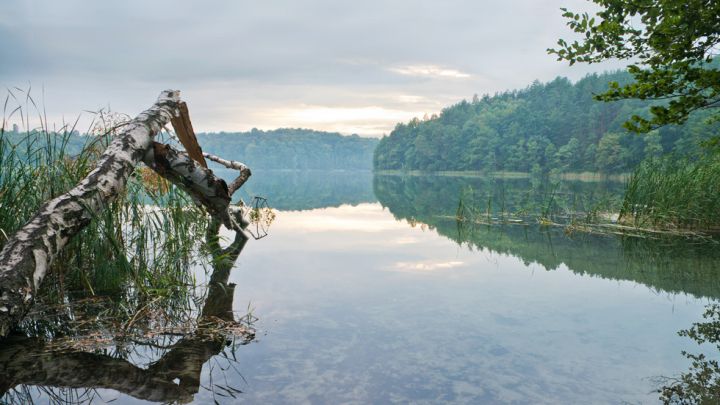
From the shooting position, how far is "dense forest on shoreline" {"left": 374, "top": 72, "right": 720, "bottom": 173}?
6262cm

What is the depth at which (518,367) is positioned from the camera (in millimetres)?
3861

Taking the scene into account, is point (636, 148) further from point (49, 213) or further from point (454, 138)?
point (49, 213)

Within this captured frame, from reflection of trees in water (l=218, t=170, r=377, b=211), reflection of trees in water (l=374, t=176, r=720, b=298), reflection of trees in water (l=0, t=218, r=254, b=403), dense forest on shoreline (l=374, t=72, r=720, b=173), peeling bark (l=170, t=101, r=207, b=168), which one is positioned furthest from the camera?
dense forest on shoreline (l=374, t=72, r=720, b=173)

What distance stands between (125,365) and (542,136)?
9043 centimetres

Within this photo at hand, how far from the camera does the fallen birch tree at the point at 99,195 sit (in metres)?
3.53

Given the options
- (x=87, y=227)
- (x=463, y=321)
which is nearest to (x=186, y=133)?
(x=87, y=227)

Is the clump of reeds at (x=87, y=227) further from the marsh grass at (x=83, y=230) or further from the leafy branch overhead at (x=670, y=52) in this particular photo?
the leafy branch overhead at (x=670, y=52)

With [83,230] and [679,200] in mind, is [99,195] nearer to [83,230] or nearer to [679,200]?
[83,230]

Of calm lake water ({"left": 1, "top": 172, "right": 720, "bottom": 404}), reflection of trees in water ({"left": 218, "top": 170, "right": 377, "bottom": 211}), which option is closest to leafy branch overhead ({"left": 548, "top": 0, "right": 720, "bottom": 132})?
calm lake water ({"left": 1, "top": 172, "right": 720, "bottom": 404})

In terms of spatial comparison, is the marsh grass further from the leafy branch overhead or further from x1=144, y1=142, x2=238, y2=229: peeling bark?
the leafy branch overhead

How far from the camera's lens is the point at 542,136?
86.6 meters

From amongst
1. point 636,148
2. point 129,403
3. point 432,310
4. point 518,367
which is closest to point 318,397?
point 129,403

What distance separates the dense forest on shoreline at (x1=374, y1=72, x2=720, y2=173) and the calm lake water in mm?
47434

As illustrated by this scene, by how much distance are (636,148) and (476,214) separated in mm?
57081
